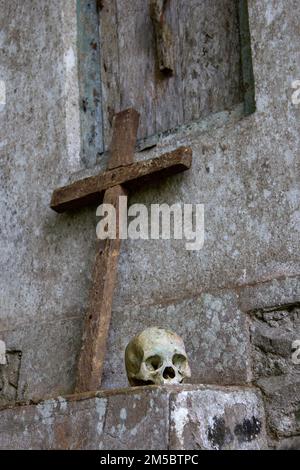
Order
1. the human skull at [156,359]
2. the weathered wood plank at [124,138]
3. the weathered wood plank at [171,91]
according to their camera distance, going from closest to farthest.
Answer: the human skull at [156,359] → the weathered wood plank at [124,138] → the weathered wood plank at [171,91]

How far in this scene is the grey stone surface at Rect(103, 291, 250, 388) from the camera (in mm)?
2537

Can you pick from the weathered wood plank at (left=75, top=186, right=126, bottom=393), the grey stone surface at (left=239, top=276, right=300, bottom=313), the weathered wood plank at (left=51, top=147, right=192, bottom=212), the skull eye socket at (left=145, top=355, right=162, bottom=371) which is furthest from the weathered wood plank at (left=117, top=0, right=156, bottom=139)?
the skull eye socket at (left=145, top=355, right=162, bottom=371)

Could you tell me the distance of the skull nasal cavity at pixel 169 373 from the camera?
2346mm

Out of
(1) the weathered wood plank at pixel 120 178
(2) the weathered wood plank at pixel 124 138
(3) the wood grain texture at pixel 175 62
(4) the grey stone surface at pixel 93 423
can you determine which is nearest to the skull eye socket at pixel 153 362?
(4) the grey stone surface at pixel 93 423

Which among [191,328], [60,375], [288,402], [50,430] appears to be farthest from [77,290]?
[288,402]

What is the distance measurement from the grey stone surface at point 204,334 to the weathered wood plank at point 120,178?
46cm

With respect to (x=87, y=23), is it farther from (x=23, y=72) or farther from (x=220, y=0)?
(x=220, y=0)

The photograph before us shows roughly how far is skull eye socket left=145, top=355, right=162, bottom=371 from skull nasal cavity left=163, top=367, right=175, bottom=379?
0.09ft

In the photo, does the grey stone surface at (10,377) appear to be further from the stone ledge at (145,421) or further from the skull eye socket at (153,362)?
the skull eye socket at (153,362)

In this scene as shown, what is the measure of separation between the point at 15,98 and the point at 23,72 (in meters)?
0.12

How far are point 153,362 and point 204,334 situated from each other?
329mm

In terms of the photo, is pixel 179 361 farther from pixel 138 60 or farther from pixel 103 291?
pixel 138 60

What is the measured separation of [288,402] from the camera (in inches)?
94.5

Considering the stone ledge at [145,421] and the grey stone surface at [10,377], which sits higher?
the grey stone surface at [10,377]
